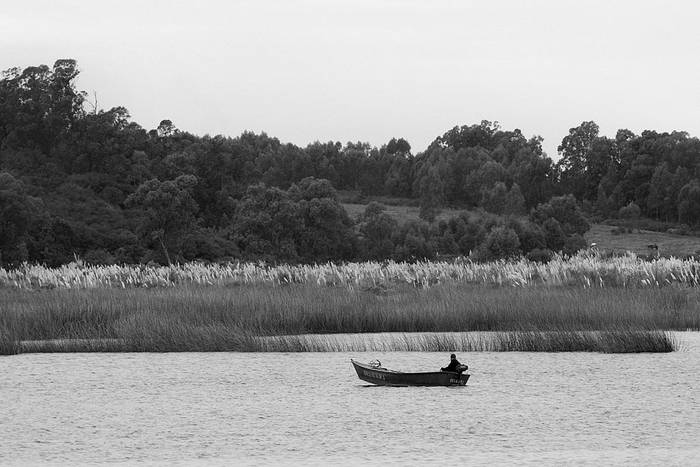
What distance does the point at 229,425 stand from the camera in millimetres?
13172

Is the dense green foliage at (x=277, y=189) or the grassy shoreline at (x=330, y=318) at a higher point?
the dense green foliage at (x=277, y=189)

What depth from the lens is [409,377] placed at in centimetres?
1545

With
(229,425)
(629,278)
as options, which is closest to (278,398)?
(229,425)

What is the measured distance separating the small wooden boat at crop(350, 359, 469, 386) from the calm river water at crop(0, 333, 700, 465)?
13 centimetres

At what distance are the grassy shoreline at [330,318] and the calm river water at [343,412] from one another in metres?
1.26

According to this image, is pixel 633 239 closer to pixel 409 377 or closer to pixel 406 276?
pixel 406 276

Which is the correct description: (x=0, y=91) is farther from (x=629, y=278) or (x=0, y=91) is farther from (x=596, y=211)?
(x=629, y=278)

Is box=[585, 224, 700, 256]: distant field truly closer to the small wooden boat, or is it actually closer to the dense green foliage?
the dense green foliage

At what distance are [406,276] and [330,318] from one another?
920cm

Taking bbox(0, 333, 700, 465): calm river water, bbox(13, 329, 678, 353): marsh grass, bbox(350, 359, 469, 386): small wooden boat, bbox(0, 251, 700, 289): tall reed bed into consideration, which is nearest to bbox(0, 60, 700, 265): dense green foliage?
bbox(0, 251, 700, 289): tall reed bed

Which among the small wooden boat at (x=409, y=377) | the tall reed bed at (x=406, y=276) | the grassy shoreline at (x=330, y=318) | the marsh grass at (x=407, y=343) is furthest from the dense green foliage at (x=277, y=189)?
the small wooden boat at (x=409, y=377)

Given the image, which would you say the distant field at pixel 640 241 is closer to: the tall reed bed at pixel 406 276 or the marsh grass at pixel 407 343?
the tall reed bed at pixel 406 276

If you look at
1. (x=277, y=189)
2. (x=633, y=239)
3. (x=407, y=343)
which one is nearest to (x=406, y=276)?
(x=407, y=343)

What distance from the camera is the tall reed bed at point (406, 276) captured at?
1225 inches
